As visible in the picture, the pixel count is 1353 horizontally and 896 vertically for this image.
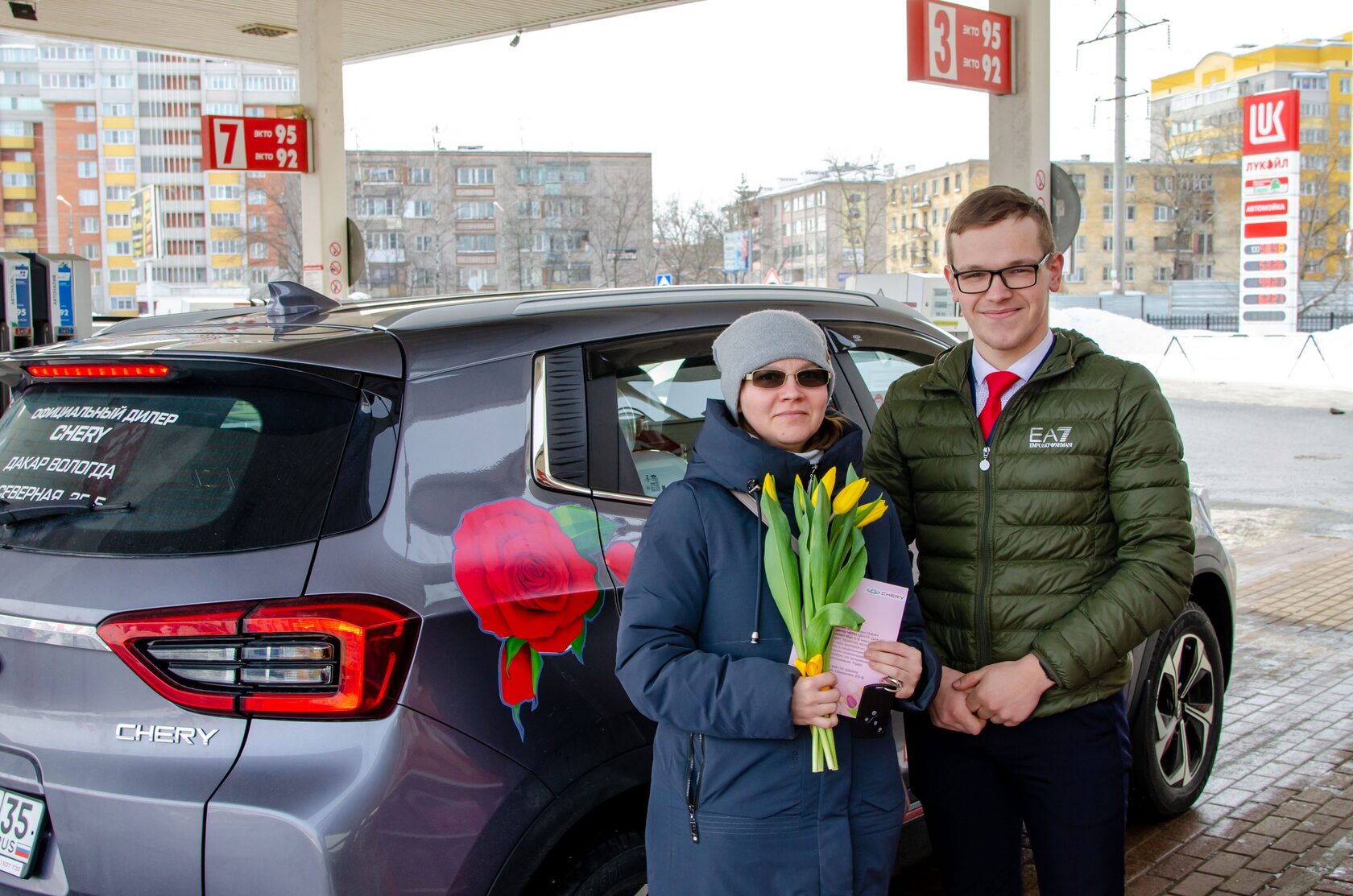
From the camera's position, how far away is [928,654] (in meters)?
2.30

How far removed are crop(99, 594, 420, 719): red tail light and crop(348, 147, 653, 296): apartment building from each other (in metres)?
59.6

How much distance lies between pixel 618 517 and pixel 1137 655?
2058 millimetres

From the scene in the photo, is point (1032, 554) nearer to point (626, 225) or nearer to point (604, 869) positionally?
point (604, 869)

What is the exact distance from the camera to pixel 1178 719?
4219 millimetres

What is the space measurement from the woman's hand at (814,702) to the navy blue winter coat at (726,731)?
0.03 metres

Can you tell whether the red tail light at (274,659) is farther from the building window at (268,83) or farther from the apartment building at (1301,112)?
the building window at (268,83)

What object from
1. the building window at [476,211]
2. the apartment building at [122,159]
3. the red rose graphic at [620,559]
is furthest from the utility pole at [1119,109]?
the apartment building at [122,159]

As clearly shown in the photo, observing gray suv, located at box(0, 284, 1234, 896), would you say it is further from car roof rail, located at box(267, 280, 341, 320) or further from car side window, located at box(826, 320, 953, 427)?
car side window, located at box(826, 320, 953, 427)

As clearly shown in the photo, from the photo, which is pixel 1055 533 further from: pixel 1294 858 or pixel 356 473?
pixel 1294 858

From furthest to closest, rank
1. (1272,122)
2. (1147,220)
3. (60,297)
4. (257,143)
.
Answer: (1147,220), (1272,122), (60,297), (257,143)

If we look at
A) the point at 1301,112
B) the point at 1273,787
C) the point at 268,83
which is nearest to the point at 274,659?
the point at 1273,787

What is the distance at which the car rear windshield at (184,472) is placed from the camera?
2316 mm

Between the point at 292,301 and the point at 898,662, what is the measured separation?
1.65 m

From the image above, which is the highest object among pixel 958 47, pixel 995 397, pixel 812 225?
pixel 812 225
